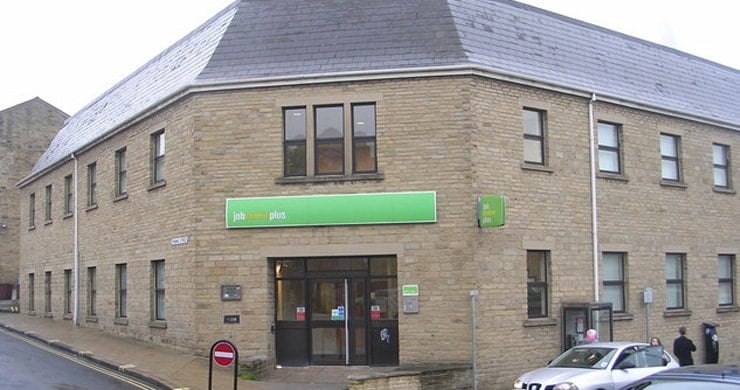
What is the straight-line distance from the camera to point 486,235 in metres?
16.4

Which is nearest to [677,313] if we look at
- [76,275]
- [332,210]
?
[332,210]

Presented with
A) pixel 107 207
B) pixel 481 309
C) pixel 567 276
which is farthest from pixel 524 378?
pixel 107 207

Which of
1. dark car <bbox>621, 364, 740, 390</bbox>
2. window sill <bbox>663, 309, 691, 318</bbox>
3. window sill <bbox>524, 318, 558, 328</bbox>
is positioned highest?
dark car <bbox>621, 364, 740, 390</bbox>

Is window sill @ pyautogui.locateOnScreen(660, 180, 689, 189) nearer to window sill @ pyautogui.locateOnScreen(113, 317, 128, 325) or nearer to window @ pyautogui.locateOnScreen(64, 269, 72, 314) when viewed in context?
window sill @ pyautogui.locateOnScreen(113, 317, 128, 325)

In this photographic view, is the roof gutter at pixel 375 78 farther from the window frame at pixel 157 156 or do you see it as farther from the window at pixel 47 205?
the window at pixel 47 205

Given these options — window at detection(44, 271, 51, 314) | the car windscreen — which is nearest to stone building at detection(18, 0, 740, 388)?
the car windscreen

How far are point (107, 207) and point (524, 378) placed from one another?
1413 cm

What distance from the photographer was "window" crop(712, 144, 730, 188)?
22594 mm

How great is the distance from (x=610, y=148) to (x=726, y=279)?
671cm

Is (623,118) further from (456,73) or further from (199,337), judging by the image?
(199,337)

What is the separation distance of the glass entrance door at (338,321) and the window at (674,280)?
917 centimetres

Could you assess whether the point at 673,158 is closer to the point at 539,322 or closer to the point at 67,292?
the point at 539,322

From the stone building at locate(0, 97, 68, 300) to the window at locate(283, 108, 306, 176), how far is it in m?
28.1

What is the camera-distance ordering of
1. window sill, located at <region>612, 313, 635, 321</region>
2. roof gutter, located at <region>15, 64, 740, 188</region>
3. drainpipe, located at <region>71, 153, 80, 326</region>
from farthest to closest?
drainpipe, located at <region>71, 153, 80, 326</region> < window sill, located at <region>612, 313, 635, 321</region> < roof gutter, located at <region>15, 64, 740, 188</region>
